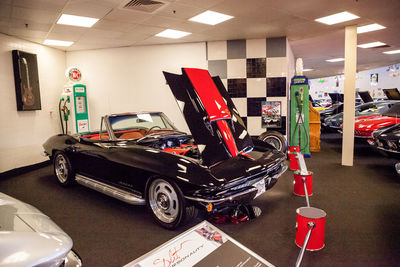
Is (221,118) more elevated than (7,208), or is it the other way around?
(221,118)

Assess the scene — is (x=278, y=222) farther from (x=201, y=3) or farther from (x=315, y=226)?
(x=201, y=3)

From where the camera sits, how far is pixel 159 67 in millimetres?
6176

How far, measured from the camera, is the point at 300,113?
5664 mm

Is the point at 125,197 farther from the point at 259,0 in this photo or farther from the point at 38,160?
the point at 38,160

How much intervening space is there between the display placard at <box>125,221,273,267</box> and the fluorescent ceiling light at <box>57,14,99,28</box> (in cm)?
418

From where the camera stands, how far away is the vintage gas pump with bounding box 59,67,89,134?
6.04 meters

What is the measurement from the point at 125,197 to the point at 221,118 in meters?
1.25

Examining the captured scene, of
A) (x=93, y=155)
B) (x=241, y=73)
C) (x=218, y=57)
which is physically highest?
(x=218, y=57)

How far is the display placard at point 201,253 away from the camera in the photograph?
3.16 ft

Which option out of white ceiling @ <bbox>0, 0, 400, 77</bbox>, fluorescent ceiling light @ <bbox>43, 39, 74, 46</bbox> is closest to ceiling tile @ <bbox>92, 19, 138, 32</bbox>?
white ceiling @ <bbox>0, 0, 400, 77</bbox>

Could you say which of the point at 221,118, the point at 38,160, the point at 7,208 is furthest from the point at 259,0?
the point at 38,160

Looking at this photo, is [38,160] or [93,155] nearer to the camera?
[93,155]
